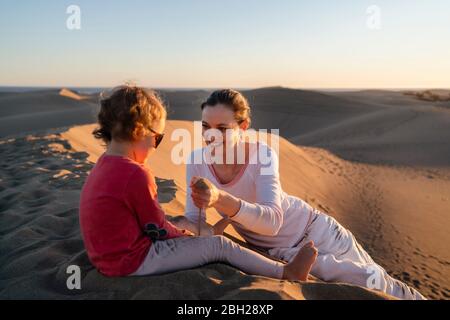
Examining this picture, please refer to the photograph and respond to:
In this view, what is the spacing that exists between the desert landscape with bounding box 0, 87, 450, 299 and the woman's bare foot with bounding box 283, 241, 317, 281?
6.7 inches

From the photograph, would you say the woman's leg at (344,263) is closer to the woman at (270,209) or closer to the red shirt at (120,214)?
the woman at (270,209)

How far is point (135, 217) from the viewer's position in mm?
2363

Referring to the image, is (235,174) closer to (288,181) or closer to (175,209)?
(175,209)

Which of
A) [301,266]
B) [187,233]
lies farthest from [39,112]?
[301,266]

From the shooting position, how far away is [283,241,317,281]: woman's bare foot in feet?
8.41

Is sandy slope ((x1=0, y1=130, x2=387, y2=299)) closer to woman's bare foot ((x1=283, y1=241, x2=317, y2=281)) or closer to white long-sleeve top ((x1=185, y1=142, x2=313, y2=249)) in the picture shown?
woman's bare foot ((x1=283, y1=241, x2=317, y2=281))

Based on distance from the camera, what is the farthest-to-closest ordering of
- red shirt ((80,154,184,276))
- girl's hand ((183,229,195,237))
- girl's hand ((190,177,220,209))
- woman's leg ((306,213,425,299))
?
1. woman's leg ((306,213,425,299))
2. girl's hand ((183,229,195,237))
3. girl's hand ((190,177,220,209))
4. red shirt ((80,154,184,276))

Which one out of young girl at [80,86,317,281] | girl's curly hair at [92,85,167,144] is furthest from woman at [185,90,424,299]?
girl's curly hair at [92,85,167,144]

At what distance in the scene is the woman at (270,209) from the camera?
114 inches

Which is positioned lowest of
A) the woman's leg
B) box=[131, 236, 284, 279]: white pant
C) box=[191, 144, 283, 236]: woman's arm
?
the woman's leg

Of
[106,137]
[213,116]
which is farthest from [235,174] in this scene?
[106,137]

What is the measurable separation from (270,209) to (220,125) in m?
0.67

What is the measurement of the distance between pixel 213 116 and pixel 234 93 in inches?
9.6

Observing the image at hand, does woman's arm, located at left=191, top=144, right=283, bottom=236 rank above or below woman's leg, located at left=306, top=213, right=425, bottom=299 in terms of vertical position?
above
